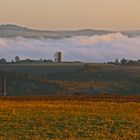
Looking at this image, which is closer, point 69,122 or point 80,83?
point 69,122

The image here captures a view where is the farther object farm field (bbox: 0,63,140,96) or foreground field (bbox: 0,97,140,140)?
farm field (bbox: 0,63,140,96)

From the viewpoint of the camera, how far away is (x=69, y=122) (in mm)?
35125

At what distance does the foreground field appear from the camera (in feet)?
98.3

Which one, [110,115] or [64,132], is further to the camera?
[110,115]

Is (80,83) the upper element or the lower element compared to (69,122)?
lower

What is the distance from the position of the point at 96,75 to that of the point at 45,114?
137788 mm

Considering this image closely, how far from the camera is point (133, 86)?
148 m

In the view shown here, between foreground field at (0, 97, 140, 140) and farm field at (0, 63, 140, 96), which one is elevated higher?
foreground field at (0, 97, 140, 140)

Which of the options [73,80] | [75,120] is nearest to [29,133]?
[75,120]

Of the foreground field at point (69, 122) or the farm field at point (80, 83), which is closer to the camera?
the foreground field at point (69, 122)

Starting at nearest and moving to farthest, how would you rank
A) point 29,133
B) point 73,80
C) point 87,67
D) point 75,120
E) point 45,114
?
point 29,133
point 75,120
point 45,114
point 73,80
point 87,67

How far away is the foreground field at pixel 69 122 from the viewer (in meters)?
30.0

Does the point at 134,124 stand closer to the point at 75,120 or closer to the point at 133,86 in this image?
the point at 75,120

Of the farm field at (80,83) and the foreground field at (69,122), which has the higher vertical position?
the foreground field at (69,122)
